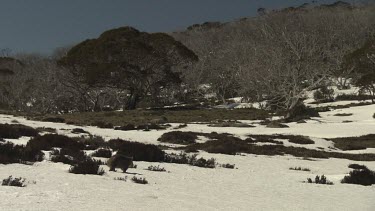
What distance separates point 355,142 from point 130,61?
38.3 meters

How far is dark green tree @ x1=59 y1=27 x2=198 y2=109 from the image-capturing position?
60.8 meters

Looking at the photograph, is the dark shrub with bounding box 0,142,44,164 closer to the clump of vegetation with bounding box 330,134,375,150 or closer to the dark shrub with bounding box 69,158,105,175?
the dark shrub with bounding box 69,158,105,175

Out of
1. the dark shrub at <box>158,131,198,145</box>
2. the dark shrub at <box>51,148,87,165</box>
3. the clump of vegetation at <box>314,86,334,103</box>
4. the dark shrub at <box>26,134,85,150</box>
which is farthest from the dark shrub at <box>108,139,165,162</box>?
the clump of vegetation at <box>314,86,334,103</box>

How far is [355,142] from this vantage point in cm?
2905

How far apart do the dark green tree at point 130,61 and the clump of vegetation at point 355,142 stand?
35.3m

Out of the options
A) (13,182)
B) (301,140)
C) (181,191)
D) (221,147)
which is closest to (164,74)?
(301,140)

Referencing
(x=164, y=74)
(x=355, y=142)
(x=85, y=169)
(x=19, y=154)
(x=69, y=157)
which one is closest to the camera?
(x=85, y=169)

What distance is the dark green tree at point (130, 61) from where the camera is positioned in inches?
2393

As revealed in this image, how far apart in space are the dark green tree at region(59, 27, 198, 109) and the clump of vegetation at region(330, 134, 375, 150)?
35254mm

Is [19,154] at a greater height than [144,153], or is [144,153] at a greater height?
[19,154]

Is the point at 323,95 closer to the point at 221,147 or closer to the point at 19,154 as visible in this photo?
the point at 221,147

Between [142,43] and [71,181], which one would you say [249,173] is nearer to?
[71,181]

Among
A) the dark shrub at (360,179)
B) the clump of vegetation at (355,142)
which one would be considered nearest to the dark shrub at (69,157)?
the dark shrub at (360,179)

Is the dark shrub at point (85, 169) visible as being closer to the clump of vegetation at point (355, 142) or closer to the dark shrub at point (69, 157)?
the dark shrub at point (69, 157)
